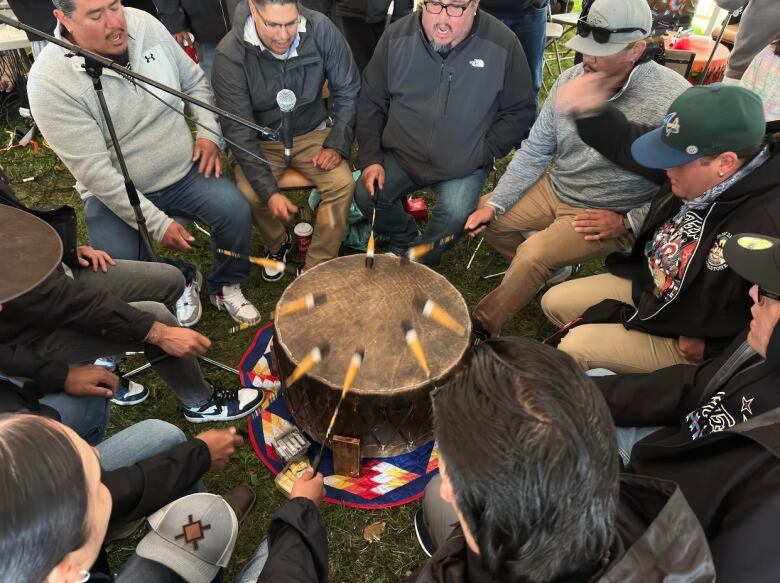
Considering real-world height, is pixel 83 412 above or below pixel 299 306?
below

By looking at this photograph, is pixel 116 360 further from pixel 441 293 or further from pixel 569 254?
pixel 569 254

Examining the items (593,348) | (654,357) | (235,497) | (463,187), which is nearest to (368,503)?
(235,497)

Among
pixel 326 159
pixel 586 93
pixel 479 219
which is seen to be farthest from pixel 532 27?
pixel 326 159

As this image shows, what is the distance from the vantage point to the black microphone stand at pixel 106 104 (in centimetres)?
222

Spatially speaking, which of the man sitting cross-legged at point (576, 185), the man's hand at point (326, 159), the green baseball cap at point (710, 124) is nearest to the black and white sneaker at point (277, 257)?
the man's hand at point (326, 159)

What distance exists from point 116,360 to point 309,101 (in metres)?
2.05

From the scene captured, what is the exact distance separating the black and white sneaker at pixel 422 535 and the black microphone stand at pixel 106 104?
75.2 inches

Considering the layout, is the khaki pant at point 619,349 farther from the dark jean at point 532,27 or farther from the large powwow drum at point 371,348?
the dark jean at point 532,27

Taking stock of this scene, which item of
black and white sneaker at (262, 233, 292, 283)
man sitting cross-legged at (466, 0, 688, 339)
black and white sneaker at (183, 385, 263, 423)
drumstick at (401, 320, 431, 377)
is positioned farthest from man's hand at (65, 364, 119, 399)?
man sitting cross-legged at (466, 0, 688, 339)

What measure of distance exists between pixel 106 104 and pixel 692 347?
10.4ft

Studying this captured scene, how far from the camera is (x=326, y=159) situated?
144 inches

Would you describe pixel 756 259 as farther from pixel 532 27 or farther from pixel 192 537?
pixel 532 27

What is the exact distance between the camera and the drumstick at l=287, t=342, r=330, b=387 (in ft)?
7.80

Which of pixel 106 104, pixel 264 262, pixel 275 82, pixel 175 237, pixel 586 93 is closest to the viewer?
pixel 106 104
